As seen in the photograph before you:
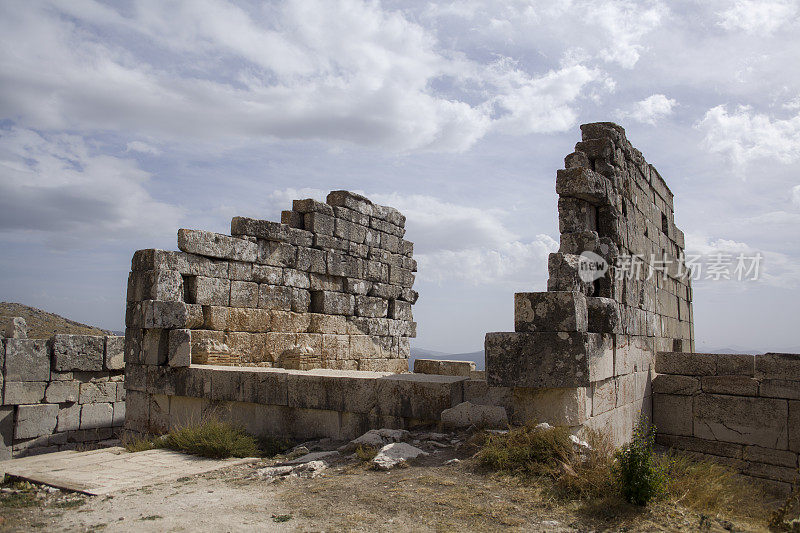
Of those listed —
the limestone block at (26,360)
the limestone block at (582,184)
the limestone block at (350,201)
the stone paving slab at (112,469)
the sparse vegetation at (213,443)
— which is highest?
the limestone block at (350,201)

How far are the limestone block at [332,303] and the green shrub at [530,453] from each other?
7193mm

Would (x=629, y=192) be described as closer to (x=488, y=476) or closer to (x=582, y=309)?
(x=582, y=309)

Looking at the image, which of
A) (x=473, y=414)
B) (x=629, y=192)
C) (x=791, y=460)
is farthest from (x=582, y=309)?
(x=791, y=460)

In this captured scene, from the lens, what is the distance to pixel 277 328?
449 inches

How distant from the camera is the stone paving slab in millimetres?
5766

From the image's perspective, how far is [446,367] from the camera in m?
12.9

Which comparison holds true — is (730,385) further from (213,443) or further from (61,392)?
(61,392)

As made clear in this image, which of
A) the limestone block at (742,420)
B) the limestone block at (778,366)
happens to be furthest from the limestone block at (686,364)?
the limestone block at (778,366)

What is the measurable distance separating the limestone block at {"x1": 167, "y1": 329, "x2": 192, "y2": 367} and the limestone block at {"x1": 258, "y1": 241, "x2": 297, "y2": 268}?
2.30 m

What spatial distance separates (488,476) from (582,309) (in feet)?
7.31

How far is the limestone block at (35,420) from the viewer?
10.4 meters

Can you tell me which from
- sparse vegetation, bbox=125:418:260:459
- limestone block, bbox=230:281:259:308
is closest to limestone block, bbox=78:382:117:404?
limestone block, bbox=230:281:259:308

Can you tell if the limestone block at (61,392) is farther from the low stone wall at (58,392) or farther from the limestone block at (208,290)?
the limestone block at (208,290)

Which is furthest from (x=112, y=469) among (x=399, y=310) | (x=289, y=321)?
(x=399, y=310)
